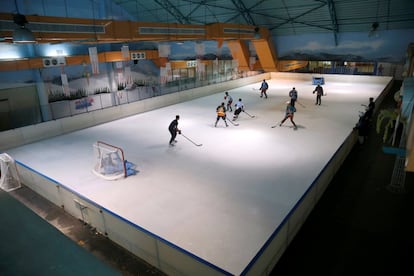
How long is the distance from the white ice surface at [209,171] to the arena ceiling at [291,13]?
1165cm

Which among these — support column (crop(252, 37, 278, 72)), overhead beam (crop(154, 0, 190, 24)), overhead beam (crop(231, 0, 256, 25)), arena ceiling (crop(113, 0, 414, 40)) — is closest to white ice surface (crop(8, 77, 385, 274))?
arena ceiling (crop(113, 0, 414, 40))

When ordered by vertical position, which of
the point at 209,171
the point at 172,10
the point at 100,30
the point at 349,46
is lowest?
the point at 209,171

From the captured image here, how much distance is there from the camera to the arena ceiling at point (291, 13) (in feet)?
75.4

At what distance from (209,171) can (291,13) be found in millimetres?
22251

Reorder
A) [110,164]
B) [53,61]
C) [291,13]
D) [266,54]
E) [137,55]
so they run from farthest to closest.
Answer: [266,54] < [291,13] < [137,55] < [53,61] < [110,164]

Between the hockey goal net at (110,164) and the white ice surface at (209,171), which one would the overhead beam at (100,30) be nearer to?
the white ice surface at (209,171)

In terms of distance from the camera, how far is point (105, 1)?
28562mm

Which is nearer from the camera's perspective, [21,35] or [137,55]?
[21,35]

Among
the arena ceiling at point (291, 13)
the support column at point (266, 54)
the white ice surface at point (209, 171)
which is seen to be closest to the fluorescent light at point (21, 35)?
the white ice surface at point (209, 171)

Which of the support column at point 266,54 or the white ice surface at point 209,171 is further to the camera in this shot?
the support column at point 266,54

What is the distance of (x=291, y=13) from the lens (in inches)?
1030

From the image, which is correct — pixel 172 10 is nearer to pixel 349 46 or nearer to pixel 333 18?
pixel 333 18

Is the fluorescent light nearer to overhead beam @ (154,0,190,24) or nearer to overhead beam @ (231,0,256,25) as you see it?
overhead beam @ (231,0,256,25)

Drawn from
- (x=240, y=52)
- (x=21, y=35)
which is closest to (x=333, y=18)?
(x=240, y=52)
